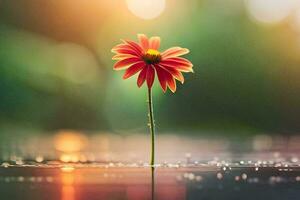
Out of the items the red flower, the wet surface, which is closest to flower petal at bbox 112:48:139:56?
the red flower

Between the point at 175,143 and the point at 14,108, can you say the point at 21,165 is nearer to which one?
the point at 175,143

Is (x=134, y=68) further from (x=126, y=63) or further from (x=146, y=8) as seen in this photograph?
(x=146, y=8)

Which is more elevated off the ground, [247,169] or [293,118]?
[293,118]

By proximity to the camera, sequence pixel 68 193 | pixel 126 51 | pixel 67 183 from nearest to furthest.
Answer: pixel 68 193 < pixel 67 183 < pixel 126 51

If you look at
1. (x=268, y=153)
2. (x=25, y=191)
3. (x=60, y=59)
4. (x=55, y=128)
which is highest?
(x=60, y=59)

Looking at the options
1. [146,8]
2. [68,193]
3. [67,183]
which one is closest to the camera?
[68,193]

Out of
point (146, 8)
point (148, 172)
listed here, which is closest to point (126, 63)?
point (148, 172)

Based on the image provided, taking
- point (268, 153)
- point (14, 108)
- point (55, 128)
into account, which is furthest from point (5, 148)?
point (14, 108)
